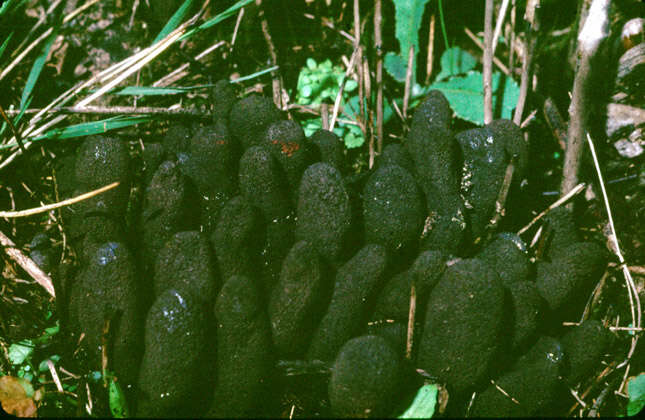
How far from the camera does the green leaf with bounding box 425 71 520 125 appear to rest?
195cm

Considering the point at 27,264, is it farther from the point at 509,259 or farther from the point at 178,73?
the point at 509,259

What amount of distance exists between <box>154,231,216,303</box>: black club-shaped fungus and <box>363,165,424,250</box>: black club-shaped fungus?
48cm

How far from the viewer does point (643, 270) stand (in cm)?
170

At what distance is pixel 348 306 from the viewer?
1370 mm

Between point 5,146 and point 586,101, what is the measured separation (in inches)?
75.1

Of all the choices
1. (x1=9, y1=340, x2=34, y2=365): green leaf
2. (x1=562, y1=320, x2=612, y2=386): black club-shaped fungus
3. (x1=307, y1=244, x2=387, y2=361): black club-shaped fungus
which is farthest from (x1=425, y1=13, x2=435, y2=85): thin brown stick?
(x1=9, y1=340, x2=34, y2=365): green leaf

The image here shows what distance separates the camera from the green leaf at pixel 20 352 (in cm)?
152

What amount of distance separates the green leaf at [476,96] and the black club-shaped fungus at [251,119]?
76 centimetres

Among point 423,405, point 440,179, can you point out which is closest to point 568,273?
point 440,179

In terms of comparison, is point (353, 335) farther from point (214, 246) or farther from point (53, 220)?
point (53, 220)

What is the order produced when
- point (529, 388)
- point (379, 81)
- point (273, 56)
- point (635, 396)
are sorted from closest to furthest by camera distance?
point (529, 388), point (635, 396), point (379, 81), point (273, 56)

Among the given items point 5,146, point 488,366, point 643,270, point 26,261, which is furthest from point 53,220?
point 643,270

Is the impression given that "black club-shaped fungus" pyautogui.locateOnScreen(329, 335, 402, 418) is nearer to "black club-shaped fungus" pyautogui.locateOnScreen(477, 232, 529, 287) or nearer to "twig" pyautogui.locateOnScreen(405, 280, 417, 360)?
"twig" pyautogui.locateOnScreen(405, 280, 417, 360)

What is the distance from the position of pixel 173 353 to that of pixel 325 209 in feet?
1.77
